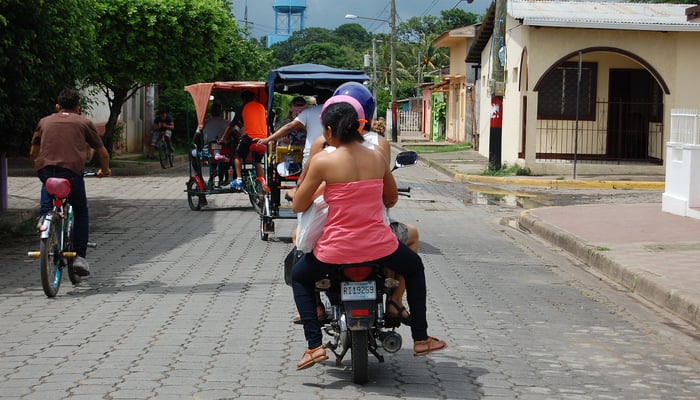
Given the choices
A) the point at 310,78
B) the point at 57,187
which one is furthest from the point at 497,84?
the point at 57,187

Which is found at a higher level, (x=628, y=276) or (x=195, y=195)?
(x=195, y=195)

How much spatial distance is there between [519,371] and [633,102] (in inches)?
877

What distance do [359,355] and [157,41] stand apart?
19.4 metres

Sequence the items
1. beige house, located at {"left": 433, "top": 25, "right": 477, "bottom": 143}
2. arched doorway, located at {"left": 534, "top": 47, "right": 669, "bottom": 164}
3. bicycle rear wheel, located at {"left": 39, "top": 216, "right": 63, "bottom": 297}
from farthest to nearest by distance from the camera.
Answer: beige house, located at {"left": 433, "top": 25, "right": 477, "bottom": 143}, arched doorway, located at {"left": 534, "top": 47, "right": 669, "bottom": 164}, bicycle rear wheel, located at {"left": 39, "top": 216, "right": 63, "bottom": 297}

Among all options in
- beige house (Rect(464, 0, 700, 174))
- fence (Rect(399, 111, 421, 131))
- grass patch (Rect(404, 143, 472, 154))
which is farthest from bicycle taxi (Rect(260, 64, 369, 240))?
fence (Rect(399, 111, 421, 131))

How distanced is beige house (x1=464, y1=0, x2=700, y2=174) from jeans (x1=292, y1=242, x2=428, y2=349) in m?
18.0

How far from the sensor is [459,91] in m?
45.5

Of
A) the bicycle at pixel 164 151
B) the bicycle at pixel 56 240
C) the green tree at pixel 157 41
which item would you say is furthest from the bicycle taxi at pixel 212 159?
the bicycle at pixel 164 151

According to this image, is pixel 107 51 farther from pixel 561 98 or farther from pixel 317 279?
pixel 317 279

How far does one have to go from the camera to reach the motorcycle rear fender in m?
5.49

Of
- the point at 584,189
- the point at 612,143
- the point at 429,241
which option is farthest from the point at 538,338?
the point at 612,143

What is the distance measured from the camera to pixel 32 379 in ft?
19.1

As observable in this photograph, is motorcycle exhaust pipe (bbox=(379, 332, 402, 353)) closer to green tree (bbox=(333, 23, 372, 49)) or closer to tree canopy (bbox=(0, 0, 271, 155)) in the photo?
tree canopy (bbox=(0, 0, 271, 155))

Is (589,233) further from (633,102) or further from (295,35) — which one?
(295,35)
